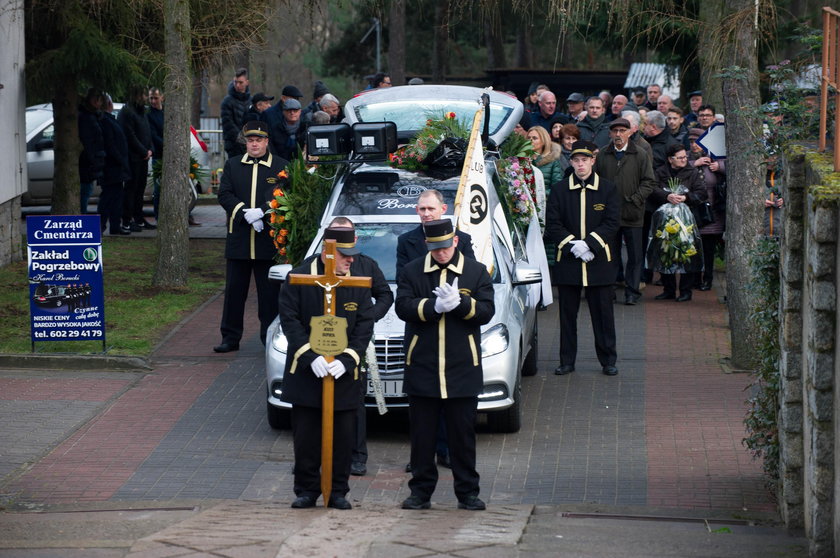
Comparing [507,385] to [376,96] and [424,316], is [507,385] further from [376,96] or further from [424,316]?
[376,96]

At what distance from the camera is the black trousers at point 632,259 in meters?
15.1

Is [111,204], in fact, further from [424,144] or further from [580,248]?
[580,248]

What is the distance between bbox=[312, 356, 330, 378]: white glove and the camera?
24.9ft

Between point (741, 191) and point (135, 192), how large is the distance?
40.2ft

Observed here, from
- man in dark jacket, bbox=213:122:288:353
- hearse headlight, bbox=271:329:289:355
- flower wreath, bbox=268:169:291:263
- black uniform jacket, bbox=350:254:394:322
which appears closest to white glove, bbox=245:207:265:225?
man in dark jacket, bbox=213:122:288:353

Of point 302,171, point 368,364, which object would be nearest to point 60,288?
point 302,171

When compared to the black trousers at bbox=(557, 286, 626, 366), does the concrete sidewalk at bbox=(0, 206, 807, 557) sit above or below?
below

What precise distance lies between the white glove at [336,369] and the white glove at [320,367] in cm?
2

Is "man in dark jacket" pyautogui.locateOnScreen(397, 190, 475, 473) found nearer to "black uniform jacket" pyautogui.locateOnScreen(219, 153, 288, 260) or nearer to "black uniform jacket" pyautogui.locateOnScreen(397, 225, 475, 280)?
"black uniform jacket" pyautogui.locateOnScreen(397, 225, 475, 280)

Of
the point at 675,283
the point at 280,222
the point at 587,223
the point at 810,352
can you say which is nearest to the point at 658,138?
the point at 675,283

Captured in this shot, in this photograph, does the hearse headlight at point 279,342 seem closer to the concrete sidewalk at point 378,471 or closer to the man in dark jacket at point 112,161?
the concrete sidewalk at point 378,471

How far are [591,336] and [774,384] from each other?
5.81m

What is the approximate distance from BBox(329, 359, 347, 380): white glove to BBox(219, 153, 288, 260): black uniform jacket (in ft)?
16.1

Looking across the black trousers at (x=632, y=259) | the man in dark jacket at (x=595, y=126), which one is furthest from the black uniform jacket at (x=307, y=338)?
the man in dark jacket at (x=595, y=126)
